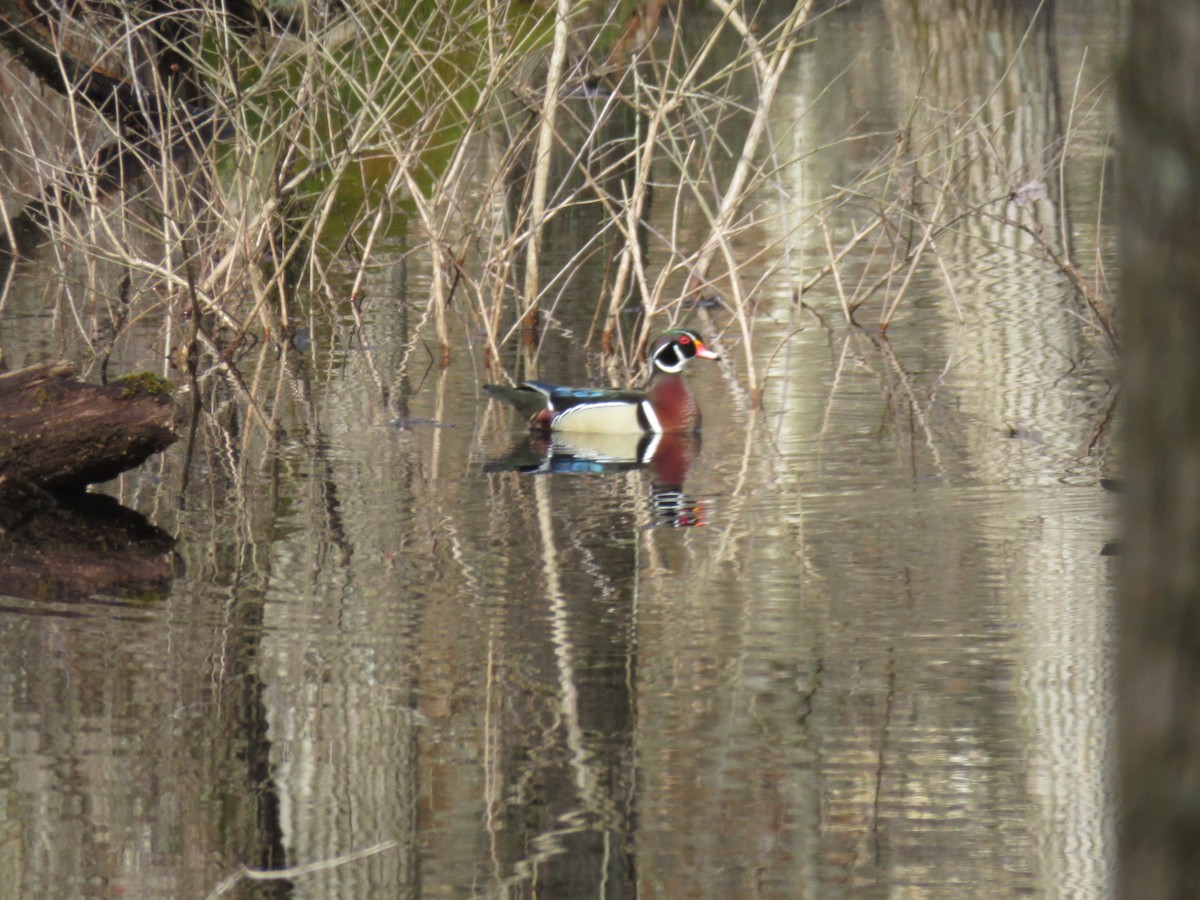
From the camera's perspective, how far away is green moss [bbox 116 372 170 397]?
8211 mm

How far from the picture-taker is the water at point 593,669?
4.68 m

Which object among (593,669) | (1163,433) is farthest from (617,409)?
(1163,433)

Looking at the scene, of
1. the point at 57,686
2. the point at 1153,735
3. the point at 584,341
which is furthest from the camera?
the point at 584,341

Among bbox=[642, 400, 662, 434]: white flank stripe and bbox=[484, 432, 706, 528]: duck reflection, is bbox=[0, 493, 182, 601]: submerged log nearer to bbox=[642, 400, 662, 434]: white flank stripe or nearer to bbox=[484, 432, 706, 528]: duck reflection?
bbox=[484, 432, 706, 528]: duck reflection

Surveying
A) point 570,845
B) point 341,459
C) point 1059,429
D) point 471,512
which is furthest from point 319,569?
point 1059,429

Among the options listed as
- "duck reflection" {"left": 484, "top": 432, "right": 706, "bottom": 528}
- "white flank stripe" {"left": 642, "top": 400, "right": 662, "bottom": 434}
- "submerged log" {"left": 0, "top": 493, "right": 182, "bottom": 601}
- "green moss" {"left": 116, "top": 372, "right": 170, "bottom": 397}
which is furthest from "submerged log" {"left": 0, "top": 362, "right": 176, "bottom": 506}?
"white flank stripe" {"left": 642, "top": 400, "right": 662, "bottom": 434}

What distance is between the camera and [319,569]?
7496mm

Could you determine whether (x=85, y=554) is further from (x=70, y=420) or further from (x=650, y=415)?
(x=650, y=415)

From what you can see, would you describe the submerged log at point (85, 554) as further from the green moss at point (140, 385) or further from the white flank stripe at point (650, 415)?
the white flank stripe at point (650, 415)

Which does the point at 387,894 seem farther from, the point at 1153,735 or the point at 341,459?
the point at 341,459

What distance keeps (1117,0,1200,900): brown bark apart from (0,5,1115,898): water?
6.77 ft

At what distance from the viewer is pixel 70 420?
8211mm

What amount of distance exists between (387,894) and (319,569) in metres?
3.11

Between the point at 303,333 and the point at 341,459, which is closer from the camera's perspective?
the point at 341,459
